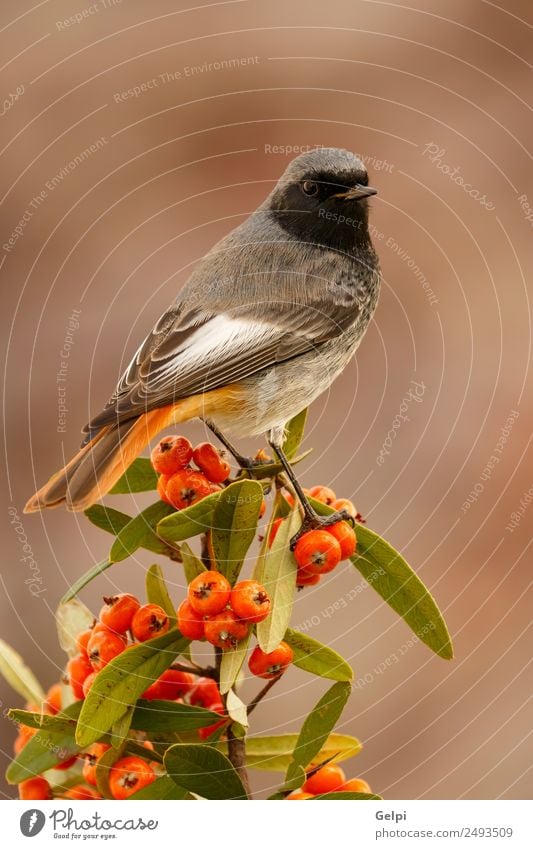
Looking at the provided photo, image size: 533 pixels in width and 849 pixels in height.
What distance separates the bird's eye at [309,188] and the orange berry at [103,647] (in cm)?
88

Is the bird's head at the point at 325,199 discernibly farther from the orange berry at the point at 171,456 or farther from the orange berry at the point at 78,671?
the orange berry at the point at 78,671

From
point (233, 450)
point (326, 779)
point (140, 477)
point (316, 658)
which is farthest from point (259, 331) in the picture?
point (326, 779)

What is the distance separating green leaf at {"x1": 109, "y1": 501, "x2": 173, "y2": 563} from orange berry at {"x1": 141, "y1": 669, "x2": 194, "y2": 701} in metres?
0.16

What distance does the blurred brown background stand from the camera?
73.8 inches

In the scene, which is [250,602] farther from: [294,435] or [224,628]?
[294,435]

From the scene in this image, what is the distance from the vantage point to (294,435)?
140cm

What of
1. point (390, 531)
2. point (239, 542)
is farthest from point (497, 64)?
point (239, 542)

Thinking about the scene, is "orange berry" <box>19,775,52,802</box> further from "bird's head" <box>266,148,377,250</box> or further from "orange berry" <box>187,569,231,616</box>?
"bird's head" <box>266,148,377,250</box>

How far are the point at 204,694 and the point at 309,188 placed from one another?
896mm

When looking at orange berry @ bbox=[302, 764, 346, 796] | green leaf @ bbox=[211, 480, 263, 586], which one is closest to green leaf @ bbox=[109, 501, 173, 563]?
green leaf @ bbox=[211, 480, 263, 586]

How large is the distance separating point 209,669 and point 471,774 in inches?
34.7

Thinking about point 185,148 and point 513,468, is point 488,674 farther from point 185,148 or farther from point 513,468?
point 185,148

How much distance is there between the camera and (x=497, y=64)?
211 centimetres

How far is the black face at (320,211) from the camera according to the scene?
5.09 feet
